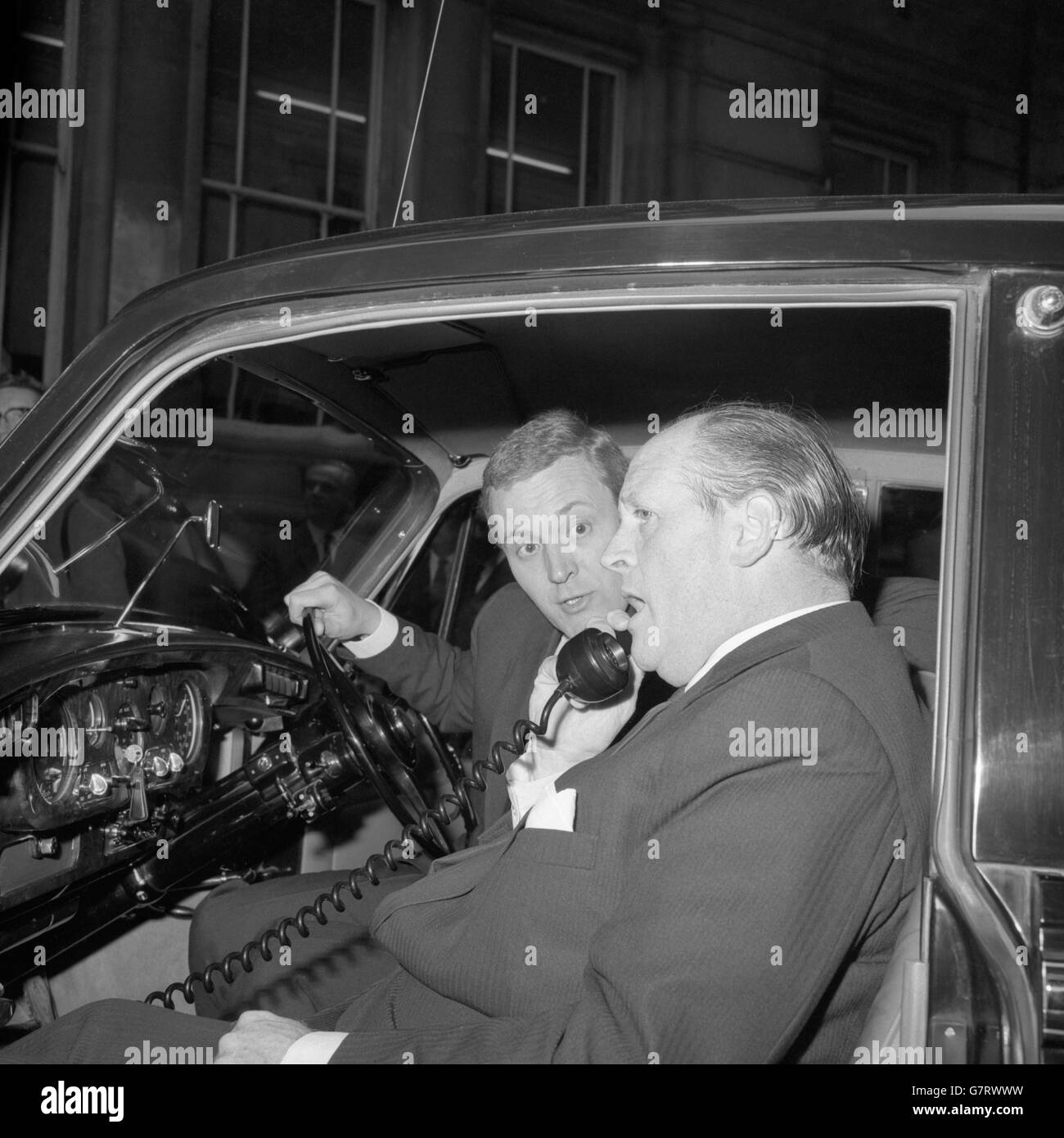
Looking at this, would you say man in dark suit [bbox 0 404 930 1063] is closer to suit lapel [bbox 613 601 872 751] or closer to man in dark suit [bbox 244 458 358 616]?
suit lapel [bbox 613 601 872 751]

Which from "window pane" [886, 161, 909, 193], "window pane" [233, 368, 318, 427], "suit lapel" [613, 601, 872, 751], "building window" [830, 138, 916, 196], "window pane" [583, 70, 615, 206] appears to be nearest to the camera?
"suit lapel" [613, 601, 872, 751]

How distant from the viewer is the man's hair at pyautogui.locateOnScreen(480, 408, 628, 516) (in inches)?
101

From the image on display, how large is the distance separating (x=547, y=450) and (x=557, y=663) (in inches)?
24.4

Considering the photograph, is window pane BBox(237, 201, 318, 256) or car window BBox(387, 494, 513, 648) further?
window pane BBox(237, 201, 318, 256)

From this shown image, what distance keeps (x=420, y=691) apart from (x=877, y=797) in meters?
1.88

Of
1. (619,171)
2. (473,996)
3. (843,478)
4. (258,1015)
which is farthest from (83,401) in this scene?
(619,171)

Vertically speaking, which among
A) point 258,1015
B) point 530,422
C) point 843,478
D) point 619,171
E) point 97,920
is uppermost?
point 619,171

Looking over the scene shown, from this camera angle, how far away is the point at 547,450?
2.56 metres

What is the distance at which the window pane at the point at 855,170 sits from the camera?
11266 millimetres

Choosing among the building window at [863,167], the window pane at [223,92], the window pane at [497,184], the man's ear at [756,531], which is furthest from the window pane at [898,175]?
the man's ear at [756,531]

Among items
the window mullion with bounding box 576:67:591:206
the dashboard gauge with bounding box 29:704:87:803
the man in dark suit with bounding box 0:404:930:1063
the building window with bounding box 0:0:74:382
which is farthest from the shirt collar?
the window mullion with bounding box 576:67:591:206

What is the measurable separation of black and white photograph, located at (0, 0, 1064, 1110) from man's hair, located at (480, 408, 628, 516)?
12 millimetres
